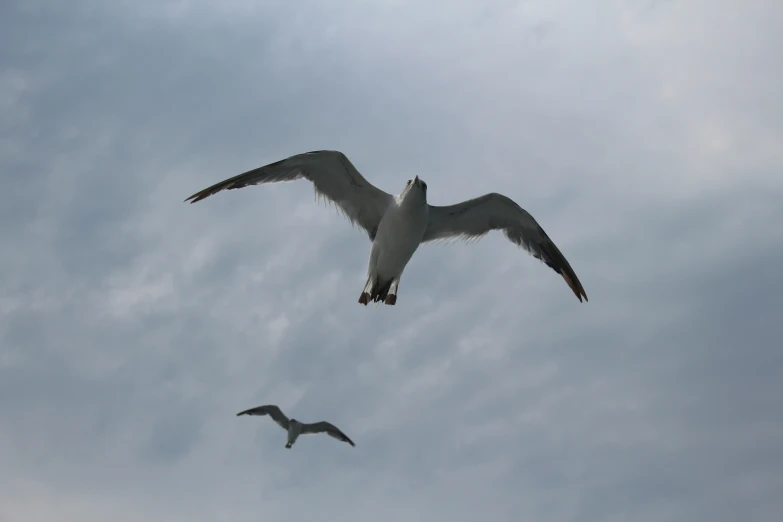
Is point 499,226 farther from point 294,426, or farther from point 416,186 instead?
point 294,426

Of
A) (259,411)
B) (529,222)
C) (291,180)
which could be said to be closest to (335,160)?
(291,180)

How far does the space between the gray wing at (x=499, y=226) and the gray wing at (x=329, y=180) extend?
62.5 inches

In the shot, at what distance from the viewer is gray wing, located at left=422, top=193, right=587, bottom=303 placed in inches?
778

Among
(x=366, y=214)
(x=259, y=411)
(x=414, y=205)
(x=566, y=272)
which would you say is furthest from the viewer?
(x=259, y=411)

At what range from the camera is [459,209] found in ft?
64.7

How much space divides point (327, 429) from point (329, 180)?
11.5 m

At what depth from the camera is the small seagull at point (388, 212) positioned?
18506 mm

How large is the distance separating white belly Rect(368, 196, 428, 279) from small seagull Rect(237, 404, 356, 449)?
972 cm

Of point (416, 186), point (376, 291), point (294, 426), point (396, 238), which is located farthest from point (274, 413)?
point (416, 186)

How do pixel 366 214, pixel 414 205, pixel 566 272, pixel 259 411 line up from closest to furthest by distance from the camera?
pixel 414 205, pixel 366 214, pixel 566 272, pixel 259 411

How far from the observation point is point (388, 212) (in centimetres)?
1877

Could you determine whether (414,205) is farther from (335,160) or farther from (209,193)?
(209,193)

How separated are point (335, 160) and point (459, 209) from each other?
3439 millimetres

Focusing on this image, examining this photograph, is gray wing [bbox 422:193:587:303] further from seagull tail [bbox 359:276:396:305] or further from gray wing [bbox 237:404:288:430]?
gray wing [bbox 237:404:288:430]
